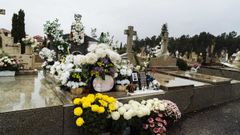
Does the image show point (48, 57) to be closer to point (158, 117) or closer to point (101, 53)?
point (101, 53)

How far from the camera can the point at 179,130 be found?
3.63 metres

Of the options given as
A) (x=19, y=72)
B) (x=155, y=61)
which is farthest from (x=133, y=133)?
(x=155, y=61)

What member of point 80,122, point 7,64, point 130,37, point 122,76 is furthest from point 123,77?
point 130,37

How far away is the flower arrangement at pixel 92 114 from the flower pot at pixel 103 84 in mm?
554

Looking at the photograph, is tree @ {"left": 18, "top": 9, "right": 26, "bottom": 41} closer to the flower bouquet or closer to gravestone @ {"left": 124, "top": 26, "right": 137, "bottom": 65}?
gravestone @ {"left": 124, "top": 26, "right": 137, "bottom": 65}

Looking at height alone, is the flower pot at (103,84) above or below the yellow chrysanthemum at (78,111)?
above

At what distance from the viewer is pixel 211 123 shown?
13.3 ft

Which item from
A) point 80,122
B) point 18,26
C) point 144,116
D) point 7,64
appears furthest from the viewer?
point 18,26

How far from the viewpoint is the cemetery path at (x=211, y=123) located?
143 inches

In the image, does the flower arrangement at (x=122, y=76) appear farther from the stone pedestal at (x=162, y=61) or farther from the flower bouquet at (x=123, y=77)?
the stone pedestal at (x=162, y=61)

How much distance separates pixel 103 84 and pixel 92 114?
871 mm

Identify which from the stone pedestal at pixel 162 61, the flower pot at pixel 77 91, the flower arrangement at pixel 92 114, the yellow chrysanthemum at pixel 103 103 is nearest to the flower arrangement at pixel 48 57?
the flower pot at pixel 77 91

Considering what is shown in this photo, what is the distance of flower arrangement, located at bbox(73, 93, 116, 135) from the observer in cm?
254

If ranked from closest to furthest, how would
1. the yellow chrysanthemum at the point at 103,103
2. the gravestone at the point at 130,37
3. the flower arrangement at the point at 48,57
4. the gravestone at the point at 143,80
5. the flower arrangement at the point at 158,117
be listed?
the yellow chrysanthemum at the point at 103,103 → the flower arrangement at the point at 158,117 → the gravestone at the point at 143,80 → the flower arrangement at the point at 48,57 → the gravestone at the point at 130,37
